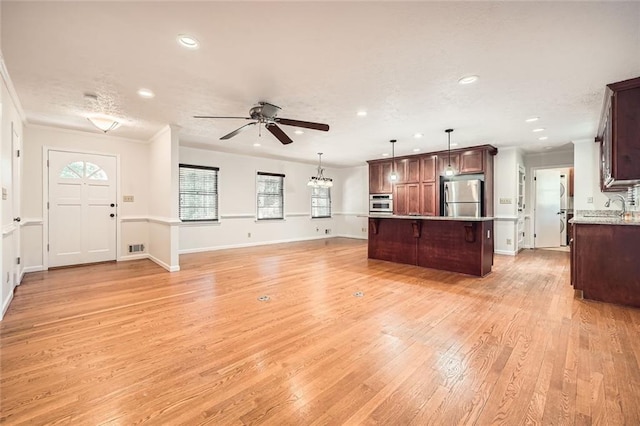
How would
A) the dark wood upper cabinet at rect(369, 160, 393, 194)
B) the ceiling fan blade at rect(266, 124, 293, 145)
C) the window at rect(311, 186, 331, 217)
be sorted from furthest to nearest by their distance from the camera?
the window at rect(311, 186, 331, 217) < the dark wood upper cabinet at rect(369, 160, 393, 194) < the ceiling fan blade at rect(266, 124, 293, 145)

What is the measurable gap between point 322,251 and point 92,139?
17.4 feet

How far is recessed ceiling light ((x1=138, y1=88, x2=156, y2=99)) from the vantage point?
3.31 metres

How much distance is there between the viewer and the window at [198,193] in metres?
6.86

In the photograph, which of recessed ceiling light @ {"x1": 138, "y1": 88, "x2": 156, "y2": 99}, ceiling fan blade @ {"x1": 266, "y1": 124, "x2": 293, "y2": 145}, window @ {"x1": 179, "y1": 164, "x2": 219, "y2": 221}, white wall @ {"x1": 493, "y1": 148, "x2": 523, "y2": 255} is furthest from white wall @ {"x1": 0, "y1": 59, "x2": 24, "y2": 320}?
white wall @ {"x1": 493, "y1": 148, "x2": 523, "y2": 255}

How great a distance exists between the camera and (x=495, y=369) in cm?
200

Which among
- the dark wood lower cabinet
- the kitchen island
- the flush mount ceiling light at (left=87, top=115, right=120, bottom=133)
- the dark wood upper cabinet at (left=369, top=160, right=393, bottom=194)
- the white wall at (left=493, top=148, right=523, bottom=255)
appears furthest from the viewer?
the dark wood upper cabinet at (left=369, top=160, right=393, bottom=194)

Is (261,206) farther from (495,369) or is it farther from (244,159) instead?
(495,369)

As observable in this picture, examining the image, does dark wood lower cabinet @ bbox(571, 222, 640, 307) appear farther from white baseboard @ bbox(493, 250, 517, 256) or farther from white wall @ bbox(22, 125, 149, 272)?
white wall @ bbox(22, 125, 149, 272)

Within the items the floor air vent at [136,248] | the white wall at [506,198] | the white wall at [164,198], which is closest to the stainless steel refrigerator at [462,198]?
the white wall at [506,198]

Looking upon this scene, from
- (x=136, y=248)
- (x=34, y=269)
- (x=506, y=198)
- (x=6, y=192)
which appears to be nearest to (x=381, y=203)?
(x=506, y=198)

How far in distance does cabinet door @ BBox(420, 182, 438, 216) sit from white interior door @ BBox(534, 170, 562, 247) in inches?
114

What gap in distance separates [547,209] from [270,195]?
7647mm

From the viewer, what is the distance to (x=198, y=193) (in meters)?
7.07

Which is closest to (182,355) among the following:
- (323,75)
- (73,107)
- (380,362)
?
(380,362)
